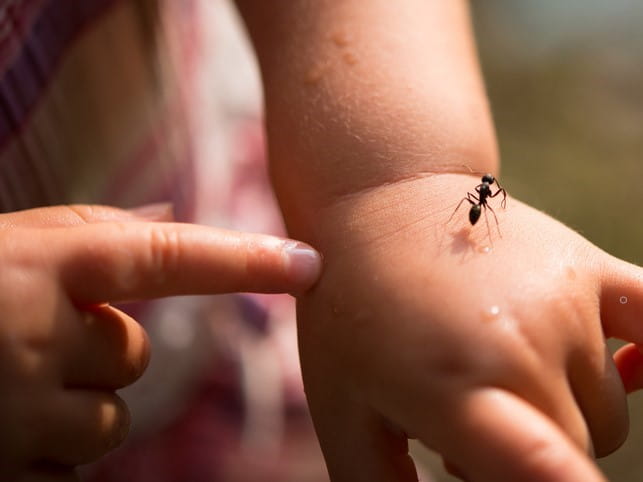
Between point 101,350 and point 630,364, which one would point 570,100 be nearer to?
point 630,364

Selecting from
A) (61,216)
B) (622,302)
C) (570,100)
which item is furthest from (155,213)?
(570,100)

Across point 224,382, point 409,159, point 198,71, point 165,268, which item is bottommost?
point 224,382

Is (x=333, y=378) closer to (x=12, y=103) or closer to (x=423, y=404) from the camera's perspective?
(x=423, y=404)

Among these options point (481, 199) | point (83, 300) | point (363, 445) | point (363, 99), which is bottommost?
point (363, 445)

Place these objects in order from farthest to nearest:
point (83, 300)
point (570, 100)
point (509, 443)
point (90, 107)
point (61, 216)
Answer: point (570, 100) < point (90, 107) < point (61, 216) < point (83, 300) < point (509, 443)

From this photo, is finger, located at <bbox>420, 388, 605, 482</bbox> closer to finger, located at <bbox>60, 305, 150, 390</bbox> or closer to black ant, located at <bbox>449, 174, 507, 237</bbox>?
black ant, located at <bbox>449, 174, 507, 237</bbox>

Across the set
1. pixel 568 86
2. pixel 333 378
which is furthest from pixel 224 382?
pixel 568 86

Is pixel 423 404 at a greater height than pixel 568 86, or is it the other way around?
pixel 568 86
